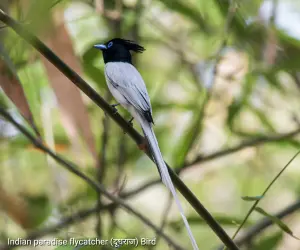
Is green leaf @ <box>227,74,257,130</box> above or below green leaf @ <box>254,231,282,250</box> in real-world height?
above

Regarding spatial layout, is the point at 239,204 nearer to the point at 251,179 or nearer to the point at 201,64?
the point at 251,179

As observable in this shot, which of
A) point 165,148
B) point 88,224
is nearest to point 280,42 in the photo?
point 165,148

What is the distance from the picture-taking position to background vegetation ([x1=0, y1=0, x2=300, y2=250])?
2.24m

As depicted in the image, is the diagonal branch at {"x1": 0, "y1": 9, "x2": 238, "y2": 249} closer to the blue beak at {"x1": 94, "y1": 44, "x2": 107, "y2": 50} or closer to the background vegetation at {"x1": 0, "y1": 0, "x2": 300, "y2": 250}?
the background vegetation at {"x1": 0, "y1": 0, "x2": 300, "y2": 250}

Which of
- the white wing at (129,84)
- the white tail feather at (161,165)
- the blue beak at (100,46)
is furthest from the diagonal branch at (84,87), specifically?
the blue beak at (100,46)

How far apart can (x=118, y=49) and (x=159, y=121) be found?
2.63 feet

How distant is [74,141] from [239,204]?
1.73 metres

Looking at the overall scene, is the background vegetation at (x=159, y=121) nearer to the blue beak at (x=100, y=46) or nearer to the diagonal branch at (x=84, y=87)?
the blue beak at (x=100, y=46)

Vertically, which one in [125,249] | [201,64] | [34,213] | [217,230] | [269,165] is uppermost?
[201,64]

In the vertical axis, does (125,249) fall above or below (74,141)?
below

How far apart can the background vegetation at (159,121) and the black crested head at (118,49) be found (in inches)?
4.3

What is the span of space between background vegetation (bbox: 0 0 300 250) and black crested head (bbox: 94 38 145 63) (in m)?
0.11

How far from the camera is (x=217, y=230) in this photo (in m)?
1.48

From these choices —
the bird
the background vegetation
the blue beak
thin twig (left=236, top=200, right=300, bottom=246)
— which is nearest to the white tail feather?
the bird
